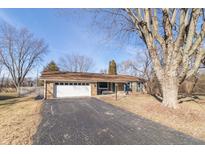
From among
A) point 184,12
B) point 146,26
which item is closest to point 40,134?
point 146,26

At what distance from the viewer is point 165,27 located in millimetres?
9422

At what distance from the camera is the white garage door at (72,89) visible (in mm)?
17734

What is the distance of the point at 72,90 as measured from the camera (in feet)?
60.5

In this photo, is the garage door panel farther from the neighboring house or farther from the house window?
the house window

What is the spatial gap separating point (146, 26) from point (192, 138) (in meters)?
7.46

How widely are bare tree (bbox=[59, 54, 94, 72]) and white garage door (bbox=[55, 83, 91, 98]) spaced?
2597 cm

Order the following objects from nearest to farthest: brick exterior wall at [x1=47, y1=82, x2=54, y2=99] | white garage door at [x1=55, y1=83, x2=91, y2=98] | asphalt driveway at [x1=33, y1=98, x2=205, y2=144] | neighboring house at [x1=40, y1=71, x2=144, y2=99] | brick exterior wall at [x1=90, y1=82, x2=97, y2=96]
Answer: asphalt driveway at [x1=33, y1=98, x2=205, y2=144] < brick exterior wall at [x1=47, y1=82, x2=54, y2=99] < neighboring house at [x1=40, y1=71, x2=144, y2=99] < white garage door at [x1=55, y1=83, x2=91, y2=98] < brick exterior wall at [x1=90, y1=82, x2=97, y2=96]

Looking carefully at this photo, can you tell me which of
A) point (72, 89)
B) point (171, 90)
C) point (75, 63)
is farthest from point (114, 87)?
point (75, 63)

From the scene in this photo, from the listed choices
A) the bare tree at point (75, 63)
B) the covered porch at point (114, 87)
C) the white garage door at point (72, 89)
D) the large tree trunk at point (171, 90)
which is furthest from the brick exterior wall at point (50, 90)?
the bare tree at point (75, 63)

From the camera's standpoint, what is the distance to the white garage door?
698 inches

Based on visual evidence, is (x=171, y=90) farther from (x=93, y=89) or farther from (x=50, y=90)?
(x=50, y=90)

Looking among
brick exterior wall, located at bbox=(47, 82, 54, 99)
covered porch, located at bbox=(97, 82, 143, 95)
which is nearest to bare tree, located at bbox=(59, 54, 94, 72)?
covered porch, located at bbox=(97, 82, 143, 95)

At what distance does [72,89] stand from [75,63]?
2772 centimetres

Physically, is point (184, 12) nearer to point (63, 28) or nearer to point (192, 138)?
point (192, 138)
